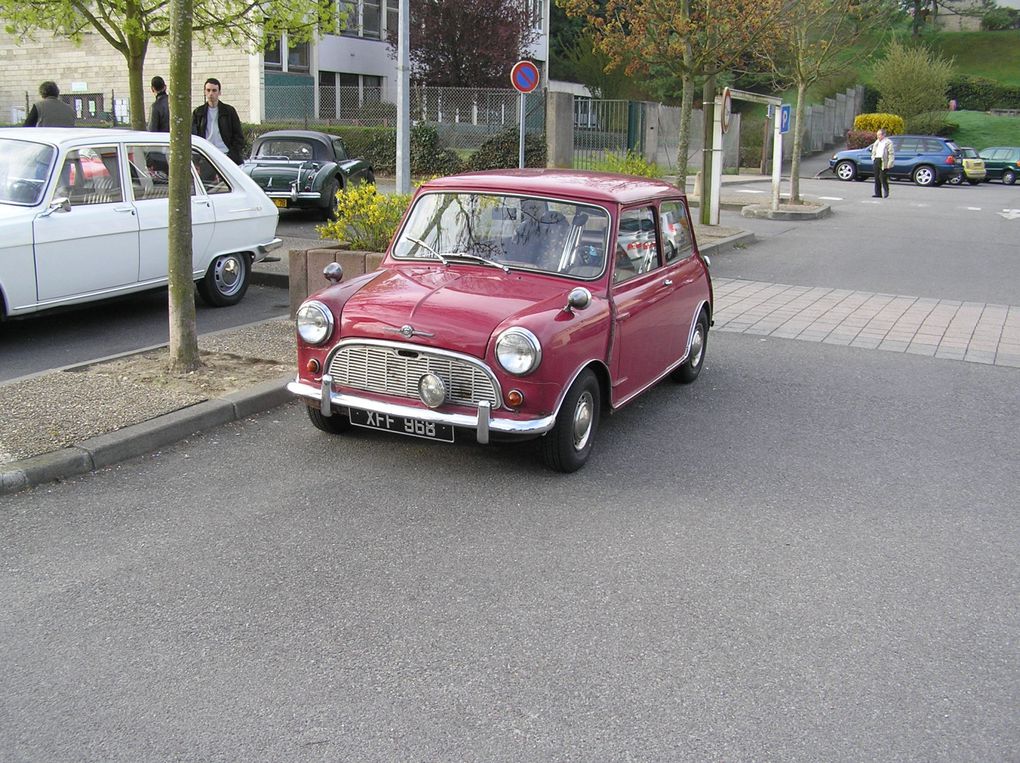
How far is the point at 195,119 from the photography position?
13.0m

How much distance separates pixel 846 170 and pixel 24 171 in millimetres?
32227

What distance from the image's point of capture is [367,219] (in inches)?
345

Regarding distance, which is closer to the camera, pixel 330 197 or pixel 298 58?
pixel 330 197

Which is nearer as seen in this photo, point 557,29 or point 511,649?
point 511,649

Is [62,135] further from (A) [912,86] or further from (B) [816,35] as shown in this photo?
(A) [912,86]

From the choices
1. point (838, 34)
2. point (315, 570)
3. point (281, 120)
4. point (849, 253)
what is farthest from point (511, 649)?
point (281, 120)

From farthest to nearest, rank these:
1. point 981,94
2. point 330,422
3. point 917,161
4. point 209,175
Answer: point 981,94
point 917,161
point 209,175
point 330,422

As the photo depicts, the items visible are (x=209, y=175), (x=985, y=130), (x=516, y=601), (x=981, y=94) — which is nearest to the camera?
(x=516, y=601)

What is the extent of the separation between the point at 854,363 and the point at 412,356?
15.2 ft

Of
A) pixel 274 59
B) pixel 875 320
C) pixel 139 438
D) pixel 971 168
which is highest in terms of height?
pixel 274 59

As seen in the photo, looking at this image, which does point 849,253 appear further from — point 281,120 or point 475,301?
point 281,120

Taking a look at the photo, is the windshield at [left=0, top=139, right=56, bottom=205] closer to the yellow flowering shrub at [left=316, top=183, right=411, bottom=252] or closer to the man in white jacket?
the yellow flowering shrub at [left=316, top=183, right=411, bottom=252]

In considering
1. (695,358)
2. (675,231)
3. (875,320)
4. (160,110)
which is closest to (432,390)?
(675,231)

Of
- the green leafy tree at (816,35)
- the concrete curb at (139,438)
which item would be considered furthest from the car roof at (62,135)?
the green leafy tree at (816,35)
